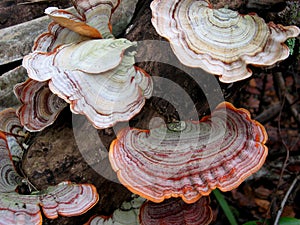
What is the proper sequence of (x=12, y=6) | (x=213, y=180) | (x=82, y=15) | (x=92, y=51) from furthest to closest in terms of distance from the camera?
(x=12, y=6)
(x=82, y=15)
(x=92, y=51)
(x=213, y=180)

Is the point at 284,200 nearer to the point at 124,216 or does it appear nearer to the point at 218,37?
the point at 124,216

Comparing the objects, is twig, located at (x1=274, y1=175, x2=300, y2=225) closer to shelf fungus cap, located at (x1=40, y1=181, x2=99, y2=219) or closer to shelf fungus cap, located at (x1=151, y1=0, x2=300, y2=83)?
shelf fungus cap, located at (x1=151, y1=0, x2=300, y2=83)

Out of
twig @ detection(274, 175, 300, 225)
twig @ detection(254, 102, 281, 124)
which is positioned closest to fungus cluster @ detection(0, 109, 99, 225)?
twig @ detection(274, 175, 300, 225)

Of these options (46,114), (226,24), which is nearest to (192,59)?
(226,24)

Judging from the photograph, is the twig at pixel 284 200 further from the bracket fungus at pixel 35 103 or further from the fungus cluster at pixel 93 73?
the bracket fungus at pixel 35 103

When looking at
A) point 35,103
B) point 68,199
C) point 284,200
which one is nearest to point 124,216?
point 68,199

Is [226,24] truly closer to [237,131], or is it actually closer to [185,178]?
[237,131]
